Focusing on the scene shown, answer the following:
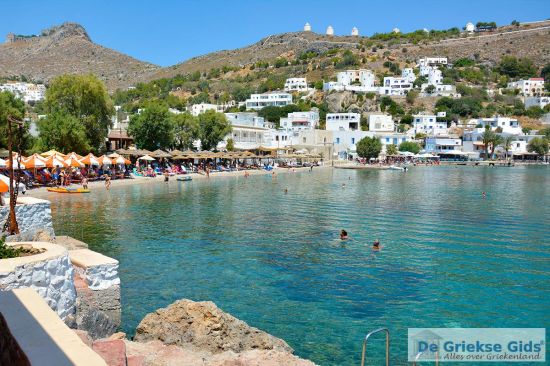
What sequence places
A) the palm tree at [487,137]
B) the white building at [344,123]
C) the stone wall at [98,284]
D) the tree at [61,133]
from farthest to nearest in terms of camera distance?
1. the palm tree at [487,137]
2. the white building at [344,123]
3. the tree at [61,133]
4. the stone wall at [98,284]

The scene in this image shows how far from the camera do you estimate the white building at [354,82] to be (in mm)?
149688

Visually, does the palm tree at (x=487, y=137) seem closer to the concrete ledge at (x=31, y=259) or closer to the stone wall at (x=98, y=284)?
the stone wall at (x=98, y=284)

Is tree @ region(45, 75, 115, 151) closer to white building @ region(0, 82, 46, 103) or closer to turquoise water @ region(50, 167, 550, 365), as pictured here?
turquoise water @ region(50, 167, 550, 365)

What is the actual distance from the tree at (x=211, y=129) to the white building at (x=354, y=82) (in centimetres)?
8117

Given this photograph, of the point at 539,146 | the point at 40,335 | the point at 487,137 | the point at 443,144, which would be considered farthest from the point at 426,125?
the point at 40,335

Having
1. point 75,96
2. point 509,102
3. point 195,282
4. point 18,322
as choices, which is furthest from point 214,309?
point 509,102

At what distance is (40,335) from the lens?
4.55 meters

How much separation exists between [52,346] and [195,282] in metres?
10.0

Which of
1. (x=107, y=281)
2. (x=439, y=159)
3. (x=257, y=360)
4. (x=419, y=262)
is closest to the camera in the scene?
(x=257, y=360)

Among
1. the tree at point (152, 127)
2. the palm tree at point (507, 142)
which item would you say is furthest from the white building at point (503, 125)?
the tree at point (152, 127)

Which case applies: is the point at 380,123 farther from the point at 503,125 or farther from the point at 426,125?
the point at 503,125

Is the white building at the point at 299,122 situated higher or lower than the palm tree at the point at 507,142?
higher

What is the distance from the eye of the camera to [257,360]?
773 cm

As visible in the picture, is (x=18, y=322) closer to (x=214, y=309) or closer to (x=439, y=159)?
(x=214, y=309)
